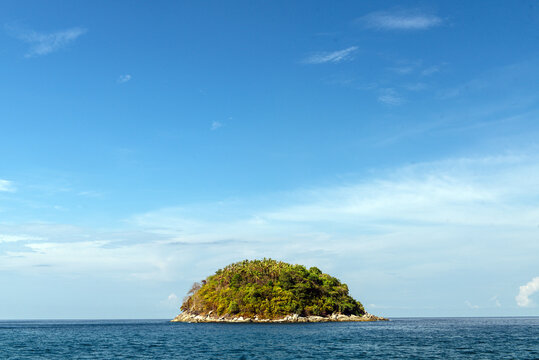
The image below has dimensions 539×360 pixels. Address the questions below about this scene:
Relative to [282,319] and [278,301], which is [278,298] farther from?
[282,319]

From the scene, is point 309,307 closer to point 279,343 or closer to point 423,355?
point 279,343

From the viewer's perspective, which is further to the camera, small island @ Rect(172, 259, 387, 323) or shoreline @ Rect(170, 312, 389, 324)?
small island @ Rect(172, 259, 387, 323)

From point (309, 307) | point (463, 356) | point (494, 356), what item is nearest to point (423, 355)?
point (463, 356)

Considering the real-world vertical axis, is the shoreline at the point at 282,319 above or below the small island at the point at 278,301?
below

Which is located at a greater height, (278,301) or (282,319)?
(278,301)

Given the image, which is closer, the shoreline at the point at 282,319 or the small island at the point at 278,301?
the shoreline at the point at 282,319

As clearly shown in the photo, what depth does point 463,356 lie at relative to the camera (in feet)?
218

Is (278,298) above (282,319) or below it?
above

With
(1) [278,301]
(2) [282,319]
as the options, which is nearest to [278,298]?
(1) [278,301]

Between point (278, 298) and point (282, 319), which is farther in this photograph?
point (278, 298)

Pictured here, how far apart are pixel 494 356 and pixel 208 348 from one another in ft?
151

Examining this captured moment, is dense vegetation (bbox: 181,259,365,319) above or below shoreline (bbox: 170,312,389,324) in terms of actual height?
above

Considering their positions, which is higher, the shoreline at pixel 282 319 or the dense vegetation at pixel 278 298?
the dense vegetation at pixel 278 298

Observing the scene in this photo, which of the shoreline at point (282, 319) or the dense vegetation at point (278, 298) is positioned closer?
the shoreline at point (282, 319)
